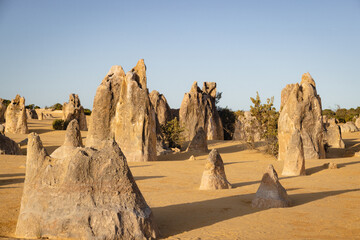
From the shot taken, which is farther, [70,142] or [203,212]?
[70,142]

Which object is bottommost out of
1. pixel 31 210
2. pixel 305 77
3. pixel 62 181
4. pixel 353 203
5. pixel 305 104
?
pixel 353 203

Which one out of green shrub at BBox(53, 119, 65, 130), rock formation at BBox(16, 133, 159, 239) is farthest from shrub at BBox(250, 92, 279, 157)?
green shrub at BBox(53, 119, 65, 130)

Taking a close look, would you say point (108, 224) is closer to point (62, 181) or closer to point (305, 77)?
point (62, 181)

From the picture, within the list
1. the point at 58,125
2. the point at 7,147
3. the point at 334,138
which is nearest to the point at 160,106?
the point at 58,125

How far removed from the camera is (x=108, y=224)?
16.2 ft

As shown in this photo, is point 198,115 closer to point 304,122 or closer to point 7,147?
point 304,122

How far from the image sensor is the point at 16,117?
25.9m

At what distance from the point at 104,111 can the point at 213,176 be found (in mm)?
8919

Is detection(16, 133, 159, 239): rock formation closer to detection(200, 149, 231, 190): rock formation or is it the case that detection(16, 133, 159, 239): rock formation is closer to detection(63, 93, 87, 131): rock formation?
detection(200, 149, 231, 190): rock formation

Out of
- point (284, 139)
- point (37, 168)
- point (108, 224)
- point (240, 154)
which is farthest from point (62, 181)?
point (240, 154)

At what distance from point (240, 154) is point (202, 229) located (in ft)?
41.1

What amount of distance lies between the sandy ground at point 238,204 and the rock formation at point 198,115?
1649cm

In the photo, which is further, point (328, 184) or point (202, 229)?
point (328, 184)

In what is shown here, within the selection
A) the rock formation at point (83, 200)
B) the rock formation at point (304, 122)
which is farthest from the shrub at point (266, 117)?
the rock formation at point (83, 200)
